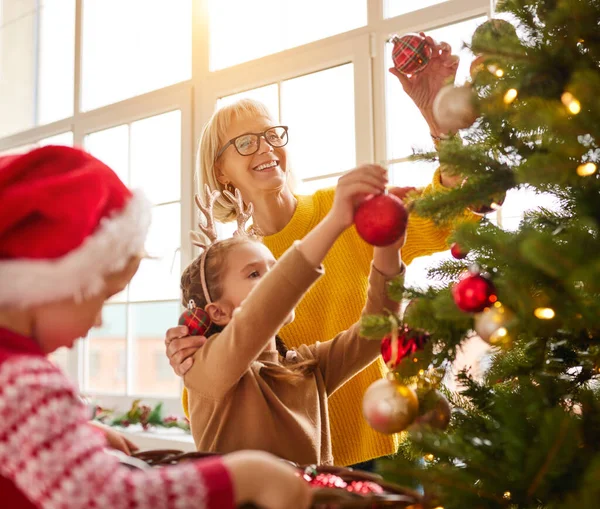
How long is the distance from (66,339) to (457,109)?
0.59 meters

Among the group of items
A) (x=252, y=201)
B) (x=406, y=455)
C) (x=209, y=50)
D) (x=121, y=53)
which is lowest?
(x=406, y=455)

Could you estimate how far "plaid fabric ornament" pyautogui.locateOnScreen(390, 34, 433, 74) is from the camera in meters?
1.08

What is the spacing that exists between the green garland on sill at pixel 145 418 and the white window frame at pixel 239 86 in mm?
52

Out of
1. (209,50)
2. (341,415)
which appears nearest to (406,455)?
(341,415)

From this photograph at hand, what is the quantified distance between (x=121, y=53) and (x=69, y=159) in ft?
9.60

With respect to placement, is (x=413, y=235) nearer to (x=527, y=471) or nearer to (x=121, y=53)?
(x=527, y=471)

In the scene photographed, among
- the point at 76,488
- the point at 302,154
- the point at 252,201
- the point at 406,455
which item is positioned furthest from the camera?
the point at 302,154

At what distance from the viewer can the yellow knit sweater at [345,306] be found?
4.69ft

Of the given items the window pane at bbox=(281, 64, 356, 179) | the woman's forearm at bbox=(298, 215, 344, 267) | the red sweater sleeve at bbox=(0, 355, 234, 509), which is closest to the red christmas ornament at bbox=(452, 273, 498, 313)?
the woman's forearm at bbox=(298, 215, 344, 267)

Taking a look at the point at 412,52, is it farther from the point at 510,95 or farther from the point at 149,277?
the point at 149,277

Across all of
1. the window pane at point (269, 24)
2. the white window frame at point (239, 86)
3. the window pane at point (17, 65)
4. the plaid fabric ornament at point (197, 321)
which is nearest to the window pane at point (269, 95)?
the white window frame at point (239, 86)

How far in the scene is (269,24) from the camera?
9.39 feet

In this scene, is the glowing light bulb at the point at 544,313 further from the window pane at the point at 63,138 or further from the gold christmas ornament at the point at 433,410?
the window pane at the point at 63,138

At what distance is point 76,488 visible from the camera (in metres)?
0.58
